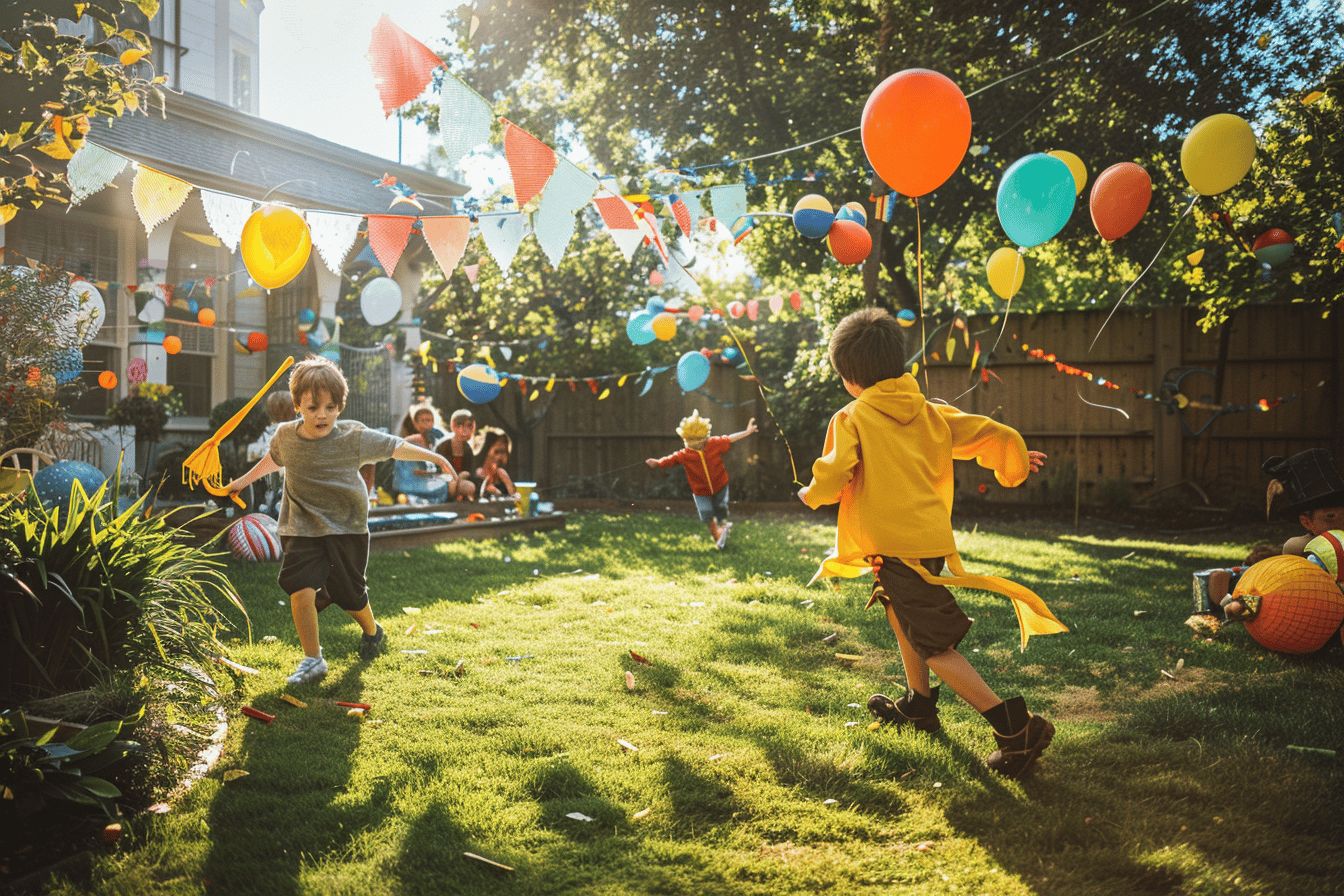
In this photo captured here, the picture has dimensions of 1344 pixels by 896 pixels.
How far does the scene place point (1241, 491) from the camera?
1083 cm

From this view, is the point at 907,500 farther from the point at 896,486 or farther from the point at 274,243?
the point at 274,243

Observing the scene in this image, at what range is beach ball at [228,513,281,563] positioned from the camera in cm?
738

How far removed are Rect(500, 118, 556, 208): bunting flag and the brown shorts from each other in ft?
8.74

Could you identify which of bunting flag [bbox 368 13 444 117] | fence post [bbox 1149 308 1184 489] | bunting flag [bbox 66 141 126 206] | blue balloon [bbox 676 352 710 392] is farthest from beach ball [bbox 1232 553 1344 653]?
fence post [bbox 1149 308 1184 489]

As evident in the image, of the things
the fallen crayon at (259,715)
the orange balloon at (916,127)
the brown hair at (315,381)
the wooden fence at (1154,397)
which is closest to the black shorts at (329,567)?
the brown hair at (315,381)

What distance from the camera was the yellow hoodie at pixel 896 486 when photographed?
3316mm

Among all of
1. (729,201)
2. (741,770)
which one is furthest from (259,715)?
(729,201)

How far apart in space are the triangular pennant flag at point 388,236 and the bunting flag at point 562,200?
3.06ft

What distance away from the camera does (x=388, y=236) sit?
537 cm

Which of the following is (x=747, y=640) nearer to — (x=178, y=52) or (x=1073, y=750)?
(x=1073, y=750)

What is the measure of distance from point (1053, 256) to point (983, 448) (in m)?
11.5

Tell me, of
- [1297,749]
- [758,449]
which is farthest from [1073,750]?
[758,449]

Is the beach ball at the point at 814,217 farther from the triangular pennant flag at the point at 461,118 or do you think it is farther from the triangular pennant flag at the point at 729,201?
the triangular pennant flag at the point at 461,118

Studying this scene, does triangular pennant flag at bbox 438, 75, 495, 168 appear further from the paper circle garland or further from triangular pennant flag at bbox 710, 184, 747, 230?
the paper circle garland
